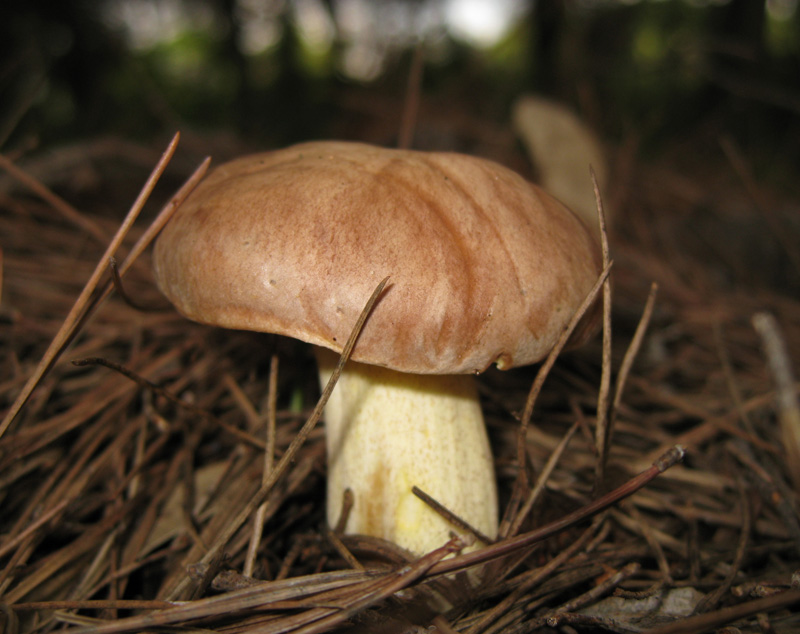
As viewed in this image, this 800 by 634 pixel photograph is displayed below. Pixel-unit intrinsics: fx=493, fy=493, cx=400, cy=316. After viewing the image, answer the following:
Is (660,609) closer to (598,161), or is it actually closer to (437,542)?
(437,542)

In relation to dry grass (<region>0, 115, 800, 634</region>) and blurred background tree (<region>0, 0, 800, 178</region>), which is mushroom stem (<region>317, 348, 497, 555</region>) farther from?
blurred background tree (<region>0, 0, 800, 178</region>)

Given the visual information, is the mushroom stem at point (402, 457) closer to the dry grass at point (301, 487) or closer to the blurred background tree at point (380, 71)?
the dry grass at point (301, 487)

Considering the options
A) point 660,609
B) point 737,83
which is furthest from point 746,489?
point 737,83

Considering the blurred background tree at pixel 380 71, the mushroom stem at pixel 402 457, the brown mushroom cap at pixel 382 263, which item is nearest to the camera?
the brown mushroom cap at pixel 382 263

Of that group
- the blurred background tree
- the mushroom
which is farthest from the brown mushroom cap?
the blurred background tree

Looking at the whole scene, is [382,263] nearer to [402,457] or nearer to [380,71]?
[402,457]

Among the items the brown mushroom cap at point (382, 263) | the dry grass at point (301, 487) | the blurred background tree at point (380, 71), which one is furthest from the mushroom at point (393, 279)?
the blurred background tree at point (380, 71)
